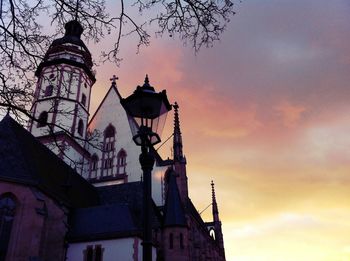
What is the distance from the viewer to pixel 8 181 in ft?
66.9

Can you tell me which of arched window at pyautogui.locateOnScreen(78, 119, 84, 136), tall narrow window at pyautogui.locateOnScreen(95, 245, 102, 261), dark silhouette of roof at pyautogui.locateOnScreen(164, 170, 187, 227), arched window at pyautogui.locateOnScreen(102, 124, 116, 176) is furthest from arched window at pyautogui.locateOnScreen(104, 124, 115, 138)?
tall narrow window at pyautogui.locateOnScreen(95, 245, 102, 261)

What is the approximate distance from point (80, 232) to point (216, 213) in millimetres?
29125

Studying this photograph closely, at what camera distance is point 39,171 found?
914 inches

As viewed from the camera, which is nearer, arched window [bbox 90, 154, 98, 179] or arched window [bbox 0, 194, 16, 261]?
arched window [bbox 0, 194, 16, 261]

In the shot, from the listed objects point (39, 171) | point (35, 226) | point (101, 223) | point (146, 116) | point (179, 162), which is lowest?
point (146, 116)

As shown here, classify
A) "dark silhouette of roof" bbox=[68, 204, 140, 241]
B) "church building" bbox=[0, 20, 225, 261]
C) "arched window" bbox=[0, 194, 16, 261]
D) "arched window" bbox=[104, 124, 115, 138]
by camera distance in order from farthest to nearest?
1. "arched window" bbox=[104, 124, 115, 138]
2. "dark silhouette of roof" bbox=[68, 204, 140, 241]
3. "church building" bbox=[0, 20, 225, 261]
4. "arched window" bbox=[0, 194, 16, 261]

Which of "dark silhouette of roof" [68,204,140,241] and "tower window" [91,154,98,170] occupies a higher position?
"tower window" [91,154,98,170]

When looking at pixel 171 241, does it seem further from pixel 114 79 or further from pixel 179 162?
pixel 114 79

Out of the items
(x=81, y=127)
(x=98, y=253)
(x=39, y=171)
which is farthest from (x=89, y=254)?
(x=81, y=127)

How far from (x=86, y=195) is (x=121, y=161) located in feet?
15.9

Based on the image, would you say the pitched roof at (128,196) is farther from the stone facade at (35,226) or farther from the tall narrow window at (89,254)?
the stone facade at (35,226)

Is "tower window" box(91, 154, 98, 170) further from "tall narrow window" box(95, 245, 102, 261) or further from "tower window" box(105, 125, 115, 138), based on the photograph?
"tall narrow window" box(95, 245, 102, 261)

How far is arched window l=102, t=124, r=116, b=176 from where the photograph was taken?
32.2 m

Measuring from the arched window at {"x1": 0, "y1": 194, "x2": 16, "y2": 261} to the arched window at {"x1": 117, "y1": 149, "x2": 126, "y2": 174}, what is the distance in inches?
476
